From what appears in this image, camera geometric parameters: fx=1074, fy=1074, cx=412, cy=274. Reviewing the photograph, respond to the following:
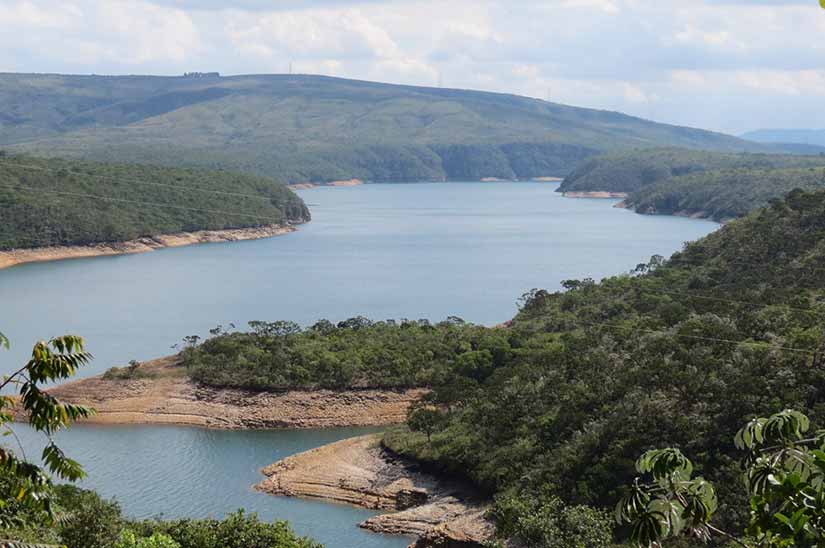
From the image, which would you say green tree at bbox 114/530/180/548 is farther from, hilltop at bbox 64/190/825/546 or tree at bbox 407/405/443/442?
tree at bbox 407/405/443/442

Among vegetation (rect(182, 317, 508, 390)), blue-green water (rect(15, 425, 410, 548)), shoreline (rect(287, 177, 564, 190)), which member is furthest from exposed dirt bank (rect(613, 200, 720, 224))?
blue-green water (rect(15, 425, 410, 548))

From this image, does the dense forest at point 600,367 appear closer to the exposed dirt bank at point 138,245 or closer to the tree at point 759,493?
the tree at point 759,493

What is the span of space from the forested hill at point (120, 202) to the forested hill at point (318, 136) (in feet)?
105

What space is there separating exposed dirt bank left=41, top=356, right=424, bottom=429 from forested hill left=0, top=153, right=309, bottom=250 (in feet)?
99.9

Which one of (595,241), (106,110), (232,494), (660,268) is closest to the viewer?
(232,494)

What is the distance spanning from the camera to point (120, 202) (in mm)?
65062

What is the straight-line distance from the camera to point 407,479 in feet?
67.1

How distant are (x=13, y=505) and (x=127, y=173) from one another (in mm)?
62083

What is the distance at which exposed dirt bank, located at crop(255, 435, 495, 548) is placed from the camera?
1728cm

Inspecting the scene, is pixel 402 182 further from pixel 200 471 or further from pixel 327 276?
pixel 200 471

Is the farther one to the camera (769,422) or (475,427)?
(475,427)

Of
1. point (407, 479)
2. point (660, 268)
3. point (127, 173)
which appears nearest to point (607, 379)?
point (407, 479)

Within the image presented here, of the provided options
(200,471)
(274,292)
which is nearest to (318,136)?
(274,292)

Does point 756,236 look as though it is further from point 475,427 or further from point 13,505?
point 13,505
